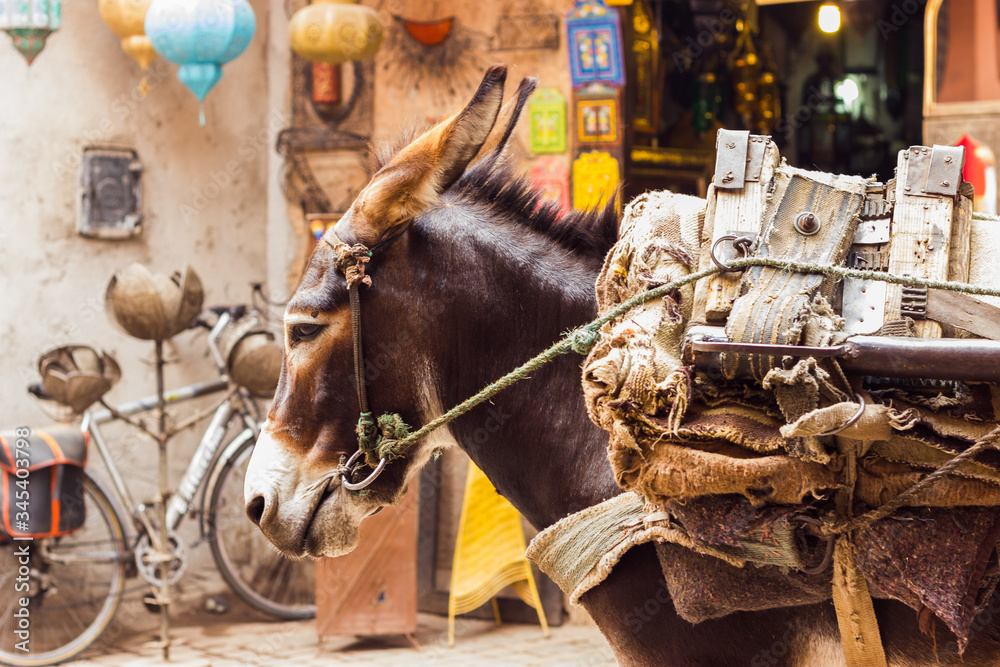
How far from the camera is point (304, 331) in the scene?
73.1 inches

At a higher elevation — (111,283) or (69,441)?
(111,283)

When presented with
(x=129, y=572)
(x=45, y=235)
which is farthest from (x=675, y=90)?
(x=129, y=572)

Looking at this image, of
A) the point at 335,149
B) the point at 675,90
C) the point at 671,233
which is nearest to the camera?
the point at 671,233

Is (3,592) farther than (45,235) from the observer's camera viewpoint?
No

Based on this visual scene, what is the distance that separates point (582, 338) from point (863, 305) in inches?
18.0

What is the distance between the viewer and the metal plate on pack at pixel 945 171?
1.44 meters

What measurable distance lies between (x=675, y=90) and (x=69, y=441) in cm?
412

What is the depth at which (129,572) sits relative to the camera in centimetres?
458

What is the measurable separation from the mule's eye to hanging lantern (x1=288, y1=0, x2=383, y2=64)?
3026mm

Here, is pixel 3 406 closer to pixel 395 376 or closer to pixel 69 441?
pixel 69 441

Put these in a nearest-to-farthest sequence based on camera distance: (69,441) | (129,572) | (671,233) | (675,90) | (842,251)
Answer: (842,251), (671,233), (69,441), (129,572), (675,90)

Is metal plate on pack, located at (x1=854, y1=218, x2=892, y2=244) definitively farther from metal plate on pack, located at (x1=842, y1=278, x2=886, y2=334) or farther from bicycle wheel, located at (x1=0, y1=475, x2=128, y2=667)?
bicycle wheel, located at (x1=0, y1=475, x2=128, y2=667)

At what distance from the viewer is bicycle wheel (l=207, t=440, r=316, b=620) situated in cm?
496
